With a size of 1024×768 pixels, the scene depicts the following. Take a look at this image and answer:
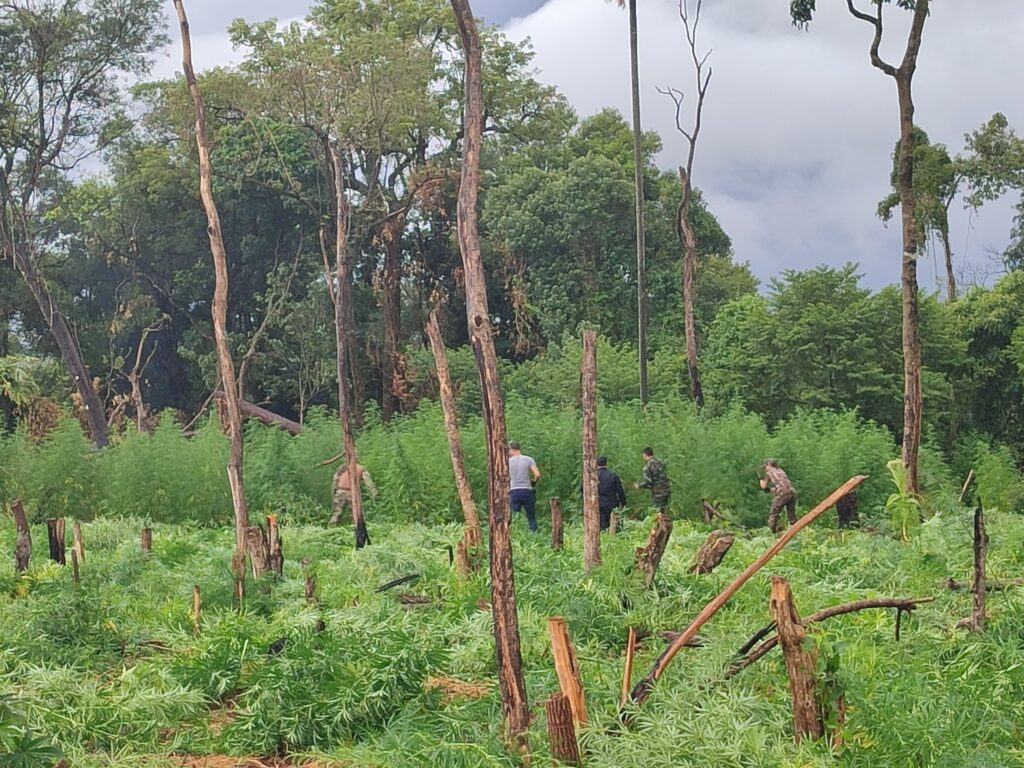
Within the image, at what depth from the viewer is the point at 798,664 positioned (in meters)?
5.06

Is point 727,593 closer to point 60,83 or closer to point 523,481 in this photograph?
point 523,481

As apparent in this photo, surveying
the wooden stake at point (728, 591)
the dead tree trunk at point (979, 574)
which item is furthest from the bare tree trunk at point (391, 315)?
the wooden stake at point (728, 591)

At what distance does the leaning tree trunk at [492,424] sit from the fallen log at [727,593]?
546mm

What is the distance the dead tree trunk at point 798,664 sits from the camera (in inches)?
199

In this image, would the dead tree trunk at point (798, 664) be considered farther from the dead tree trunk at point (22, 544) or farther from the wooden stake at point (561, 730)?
the dead tree trunk at point (22, 544)

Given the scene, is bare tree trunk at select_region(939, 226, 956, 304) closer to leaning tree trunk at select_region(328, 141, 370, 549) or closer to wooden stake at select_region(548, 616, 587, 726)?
leaning tree trunk at select_region(328, 141, 370, 549)

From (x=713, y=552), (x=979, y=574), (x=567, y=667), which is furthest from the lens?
(x=713, y=552)

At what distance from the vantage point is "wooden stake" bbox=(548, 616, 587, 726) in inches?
206

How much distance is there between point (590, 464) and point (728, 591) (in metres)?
3.76

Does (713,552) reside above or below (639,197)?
below

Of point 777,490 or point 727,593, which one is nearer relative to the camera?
point 727,593

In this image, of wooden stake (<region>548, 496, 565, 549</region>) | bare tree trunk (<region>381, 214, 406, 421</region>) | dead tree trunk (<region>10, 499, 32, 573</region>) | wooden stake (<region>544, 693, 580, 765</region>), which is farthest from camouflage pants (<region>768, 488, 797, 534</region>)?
bare tree trunk (<region>381, 214, 406, 421</region>)

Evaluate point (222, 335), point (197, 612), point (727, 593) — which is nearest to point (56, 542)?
point (222, 335)

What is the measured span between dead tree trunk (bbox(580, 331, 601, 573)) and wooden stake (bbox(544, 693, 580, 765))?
360 centimetres
